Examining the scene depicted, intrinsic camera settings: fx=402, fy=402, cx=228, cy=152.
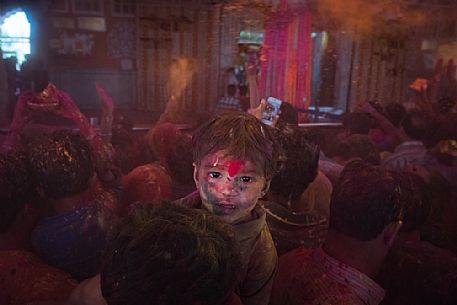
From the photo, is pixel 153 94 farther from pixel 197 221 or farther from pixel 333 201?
pixel 197 221

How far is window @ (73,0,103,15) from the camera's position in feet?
4.91

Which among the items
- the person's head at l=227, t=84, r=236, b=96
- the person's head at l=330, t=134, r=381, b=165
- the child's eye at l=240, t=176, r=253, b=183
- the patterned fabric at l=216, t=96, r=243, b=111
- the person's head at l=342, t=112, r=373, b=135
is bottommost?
the person's head at l=330, t=134, r=381, b=165

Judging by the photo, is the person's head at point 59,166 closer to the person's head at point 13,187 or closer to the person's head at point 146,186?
the person's head at point 13,187

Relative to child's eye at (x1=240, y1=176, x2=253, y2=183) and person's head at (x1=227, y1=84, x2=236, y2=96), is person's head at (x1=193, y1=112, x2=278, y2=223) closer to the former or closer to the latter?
child's eye at (x1=240, y1=176, x2=253, y2=183)

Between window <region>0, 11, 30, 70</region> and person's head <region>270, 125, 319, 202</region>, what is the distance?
99 centimetres

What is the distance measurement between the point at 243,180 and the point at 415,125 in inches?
65.1

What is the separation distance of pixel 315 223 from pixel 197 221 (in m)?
0.80

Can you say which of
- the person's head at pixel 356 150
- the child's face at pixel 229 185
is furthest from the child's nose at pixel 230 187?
the person's head at pixel 356 150

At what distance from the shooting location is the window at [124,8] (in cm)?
152

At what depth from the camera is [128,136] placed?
1.71 m

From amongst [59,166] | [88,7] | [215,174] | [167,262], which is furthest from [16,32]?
[167,262]

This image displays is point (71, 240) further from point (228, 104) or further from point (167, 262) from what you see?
point (228, 104)

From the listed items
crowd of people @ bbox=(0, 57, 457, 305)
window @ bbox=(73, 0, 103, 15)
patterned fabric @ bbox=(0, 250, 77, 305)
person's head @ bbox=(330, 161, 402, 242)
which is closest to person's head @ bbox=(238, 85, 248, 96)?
crowd of people @ bbox=(0, 57, 457, 305)

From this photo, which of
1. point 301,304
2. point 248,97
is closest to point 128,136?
point 248,97
